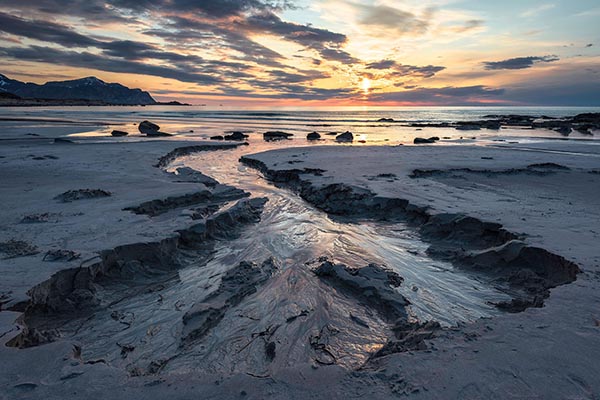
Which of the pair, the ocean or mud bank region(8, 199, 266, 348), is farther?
the ocean

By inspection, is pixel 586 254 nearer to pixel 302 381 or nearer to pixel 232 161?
pixel 302 381

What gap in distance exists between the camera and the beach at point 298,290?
3266 mm

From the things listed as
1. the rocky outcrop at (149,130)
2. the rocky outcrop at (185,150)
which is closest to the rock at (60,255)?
the rocky outcrop at (185,150)

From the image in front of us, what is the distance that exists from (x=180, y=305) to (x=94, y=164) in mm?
11851

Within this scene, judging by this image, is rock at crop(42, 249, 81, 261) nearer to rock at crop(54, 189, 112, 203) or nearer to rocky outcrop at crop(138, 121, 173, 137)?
rock at crop(54, 189, 112, 203)

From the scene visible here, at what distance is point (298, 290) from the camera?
5.85 metres

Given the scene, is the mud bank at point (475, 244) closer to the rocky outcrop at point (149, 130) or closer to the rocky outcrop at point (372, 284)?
the rocky outcrop at point (372, 284)

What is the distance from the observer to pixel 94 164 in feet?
47.8

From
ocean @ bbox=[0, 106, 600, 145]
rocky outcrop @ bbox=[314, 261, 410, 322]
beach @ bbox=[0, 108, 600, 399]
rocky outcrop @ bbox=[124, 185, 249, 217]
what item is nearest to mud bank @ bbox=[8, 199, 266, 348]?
beach @ bbox=[0, 108, 600, 399]

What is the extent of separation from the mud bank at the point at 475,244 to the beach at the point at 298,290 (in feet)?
0.12

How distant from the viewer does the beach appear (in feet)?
10.7

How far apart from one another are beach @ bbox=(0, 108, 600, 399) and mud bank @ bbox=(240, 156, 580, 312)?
0.04 meters

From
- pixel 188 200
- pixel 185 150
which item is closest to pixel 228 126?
pixel 185 150

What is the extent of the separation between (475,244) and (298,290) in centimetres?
421
